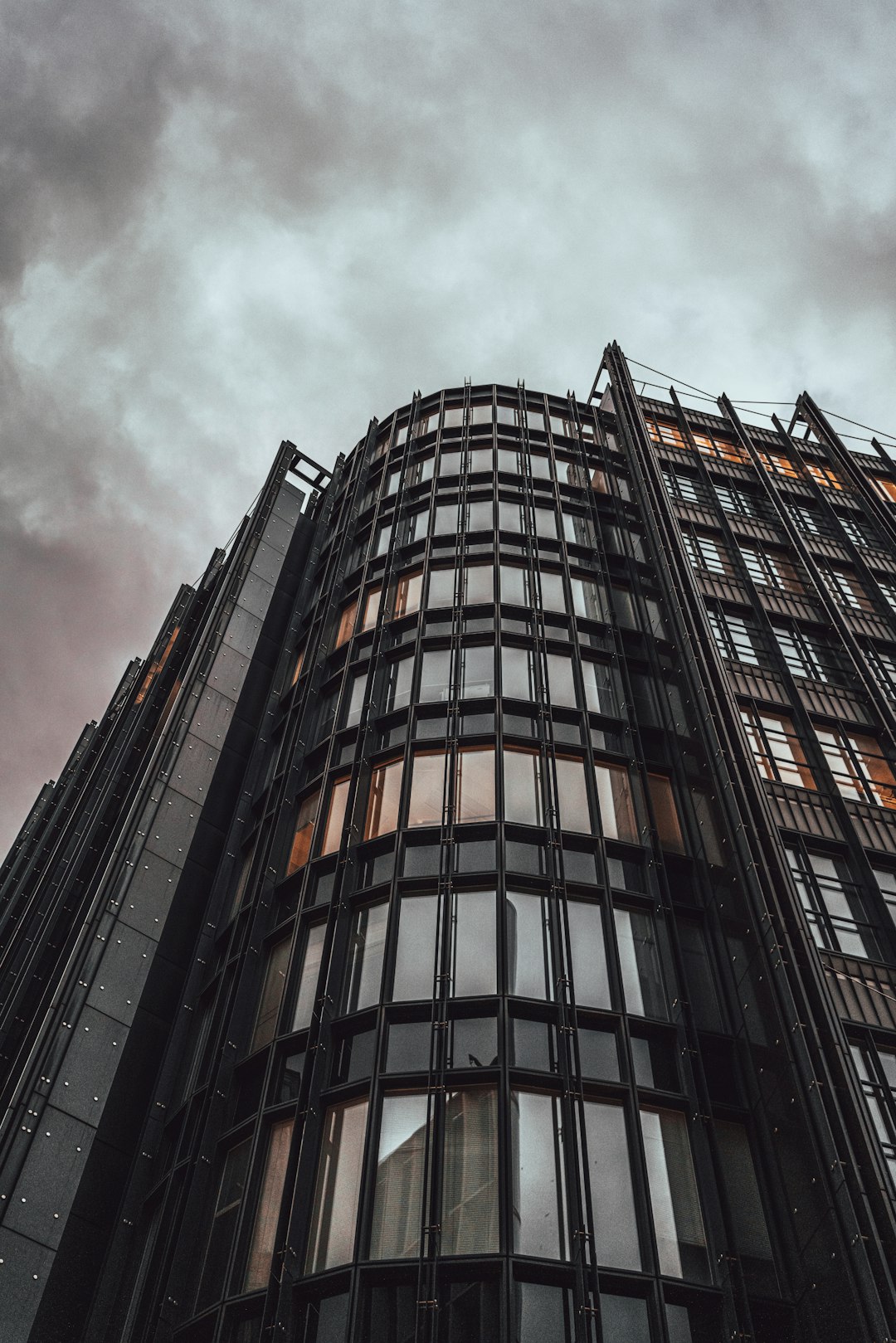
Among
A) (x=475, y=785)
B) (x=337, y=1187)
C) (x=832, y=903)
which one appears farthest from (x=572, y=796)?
(x=337, y=1187)

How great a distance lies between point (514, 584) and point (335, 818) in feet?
40.5

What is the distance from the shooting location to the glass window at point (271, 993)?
25047mm

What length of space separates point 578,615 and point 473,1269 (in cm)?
2306

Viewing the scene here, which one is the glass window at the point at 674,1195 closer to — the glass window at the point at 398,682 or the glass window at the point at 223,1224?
the glass window at the point at 223,1224

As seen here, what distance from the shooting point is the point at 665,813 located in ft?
97.9

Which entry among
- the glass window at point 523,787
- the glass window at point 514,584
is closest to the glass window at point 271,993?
the glass window at point 523,787

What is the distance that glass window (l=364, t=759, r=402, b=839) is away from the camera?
2848 centimetres

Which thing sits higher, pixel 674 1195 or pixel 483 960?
pixel 483 960

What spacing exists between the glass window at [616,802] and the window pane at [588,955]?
276 centimetres

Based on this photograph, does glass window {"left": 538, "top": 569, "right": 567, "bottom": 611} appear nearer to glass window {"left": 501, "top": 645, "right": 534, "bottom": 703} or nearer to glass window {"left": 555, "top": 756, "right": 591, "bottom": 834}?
glass window {"left": 501, "top": 645, "right": 534, "bottom": 703}

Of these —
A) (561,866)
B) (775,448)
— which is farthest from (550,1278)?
(775,448)

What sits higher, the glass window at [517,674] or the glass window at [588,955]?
the glass window at [517,674]

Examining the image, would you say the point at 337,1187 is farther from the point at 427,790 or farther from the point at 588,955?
the point at 427,790

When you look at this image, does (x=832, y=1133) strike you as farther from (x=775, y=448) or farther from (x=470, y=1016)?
(x=775, y=448)
